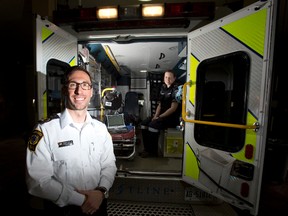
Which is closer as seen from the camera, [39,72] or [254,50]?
[254,50]

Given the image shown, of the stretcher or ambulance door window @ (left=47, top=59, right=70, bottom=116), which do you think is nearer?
ambulance door window @ (left=47, top=59, right=70, bottom=116)

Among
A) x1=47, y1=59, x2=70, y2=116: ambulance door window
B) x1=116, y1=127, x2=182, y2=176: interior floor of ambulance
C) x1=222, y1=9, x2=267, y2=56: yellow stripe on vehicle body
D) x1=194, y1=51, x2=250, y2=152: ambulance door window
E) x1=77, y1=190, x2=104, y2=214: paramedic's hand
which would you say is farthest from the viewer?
x1=116, y1=127, x2=182, y2=176: interior floor of ambulance

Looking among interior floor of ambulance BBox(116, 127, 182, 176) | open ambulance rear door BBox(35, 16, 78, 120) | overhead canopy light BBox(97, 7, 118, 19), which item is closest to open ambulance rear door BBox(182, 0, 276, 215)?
interior floor of ambulance BBox(116, 127, 182, 176)

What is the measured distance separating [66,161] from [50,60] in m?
1.35

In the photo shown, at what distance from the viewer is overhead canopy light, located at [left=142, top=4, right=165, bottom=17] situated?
1806 mm

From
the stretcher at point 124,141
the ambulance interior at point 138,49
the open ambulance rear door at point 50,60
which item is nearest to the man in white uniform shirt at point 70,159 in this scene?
the open ambulance rear door at point 50,60

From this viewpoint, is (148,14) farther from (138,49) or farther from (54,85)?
(138,49)

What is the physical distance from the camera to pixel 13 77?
791cm

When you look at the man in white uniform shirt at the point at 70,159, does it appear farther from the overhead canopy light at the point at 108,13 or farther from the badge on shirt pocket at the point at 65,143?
the overhead canopy light at the point at 108,13

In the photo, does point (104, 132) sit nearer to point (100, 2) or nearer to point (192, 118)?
point (192, 118)

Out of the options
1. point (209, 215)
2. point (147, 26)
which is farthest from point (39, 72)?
point (209, 215)

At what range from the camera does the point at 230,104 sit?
6.42ft

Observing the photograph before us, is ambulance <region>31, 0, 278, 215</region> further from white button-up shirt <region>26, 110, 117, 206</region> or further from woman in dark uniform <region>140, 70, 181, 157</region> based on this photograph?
woman in dark uniform <region>140, 70, 181, 157</region>

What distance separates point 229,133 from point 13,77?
9369mm
